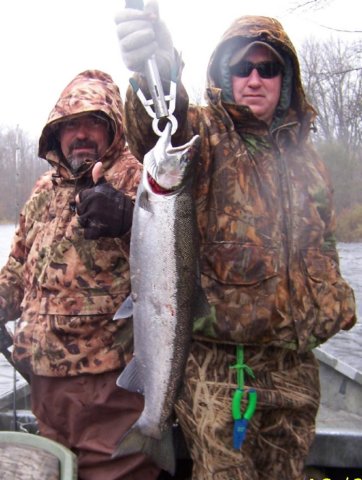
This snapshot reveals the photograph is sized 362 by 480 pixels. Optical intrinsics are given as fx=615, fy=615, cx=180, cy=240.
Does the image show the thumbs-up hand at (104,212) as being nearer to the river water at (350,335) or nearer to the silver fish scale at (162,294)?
the silver fish scale at (162,294)

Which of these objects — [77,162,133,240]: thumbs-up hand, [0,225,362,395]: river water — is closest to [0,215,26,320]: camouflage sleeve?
[77,162,133,240]: thumbs-up hand

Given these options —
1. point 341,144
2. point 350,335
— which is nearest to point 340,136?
point 341,144

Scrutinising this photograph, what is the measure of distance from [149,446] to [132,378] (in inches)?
14.5

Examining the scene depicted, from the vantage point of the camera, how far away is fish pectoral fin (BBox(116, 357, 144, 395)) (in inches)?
105

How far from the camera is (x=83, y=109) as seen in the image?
140 inches

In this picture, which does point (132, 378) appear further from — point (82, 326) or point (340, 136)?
point (340, 136)

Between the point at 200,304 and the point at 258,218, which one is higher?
the point at 258,218

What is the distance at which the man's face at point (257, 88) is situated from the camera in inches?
118

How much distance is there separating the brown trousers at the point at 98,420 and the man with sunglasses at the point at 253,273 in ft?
1.96

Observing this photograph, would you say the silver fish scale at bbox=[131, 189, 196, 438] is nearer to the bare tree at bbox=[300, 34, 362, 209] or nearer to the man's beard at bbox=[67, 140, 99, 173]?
the man's beard at bbox=[67, 140, 99, 173]

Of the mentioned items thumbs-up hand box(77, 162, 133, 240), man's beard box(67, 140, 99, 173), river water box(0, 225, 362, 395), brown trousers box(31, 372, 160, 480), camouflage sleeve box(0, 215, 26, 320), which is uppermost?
man's beard box(67, 140, 99, 173)

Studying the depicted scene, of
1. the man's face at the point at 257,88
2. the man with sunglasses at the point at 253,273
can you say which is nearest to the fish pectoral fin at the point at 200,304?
the man with sunglasses at the point at 253,273

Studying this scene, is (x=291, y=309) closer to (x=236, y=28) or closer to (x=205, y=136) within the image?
(x=205, y=136)

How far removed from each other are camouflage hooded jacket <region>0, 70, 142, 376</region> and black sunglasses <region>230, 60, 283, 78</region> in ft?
2.79
